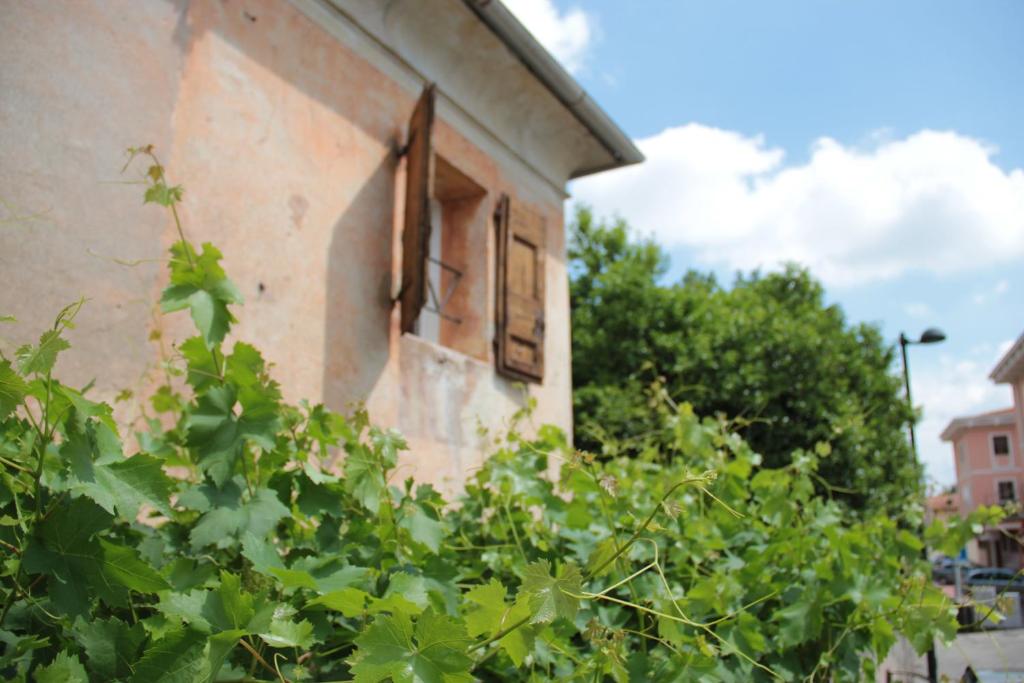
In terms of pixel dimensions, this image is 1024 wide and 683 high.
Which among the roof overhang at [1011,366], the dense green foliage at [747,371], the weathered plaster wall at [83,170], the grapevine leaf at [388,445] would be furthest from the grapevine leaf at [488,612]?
the roof overhang at [1011,366]

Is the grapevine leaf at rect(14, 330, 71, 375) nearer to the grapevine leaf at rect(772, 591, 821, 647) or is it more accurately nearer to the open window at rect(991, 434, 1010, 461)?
the grapevine leaf at rect(772, 591, 821, 647)

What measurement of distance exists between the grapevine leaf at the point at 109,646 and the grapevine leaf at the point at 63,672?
0.07 meters

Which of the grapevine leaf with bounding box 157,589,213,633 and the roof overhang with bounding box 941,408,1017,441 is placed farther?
the roof overhang with bounding box 941,408,1017,441

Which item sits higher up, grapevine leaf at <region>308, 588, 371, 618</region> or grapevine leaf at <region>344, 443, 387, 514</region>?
grapevine leaf at <region>344, 443, 387, 514</region>

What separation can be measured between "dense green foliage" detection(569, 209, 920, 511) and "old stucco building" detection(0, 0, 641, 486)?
6876 millimetres

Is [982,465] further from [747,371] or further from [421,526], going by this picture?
[421,526]

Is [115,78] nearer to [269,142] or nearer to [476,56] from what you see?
[269,142]

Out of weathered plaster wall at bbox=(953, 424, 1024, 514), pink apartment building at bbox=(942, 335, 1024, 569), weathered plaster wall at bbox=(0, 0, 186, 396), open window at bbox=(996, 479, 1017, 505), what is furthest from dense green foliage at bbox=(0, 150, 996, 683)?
open window at bbox=(996, 479, 1017, 505)

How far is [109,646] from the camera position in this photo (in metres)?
1.48

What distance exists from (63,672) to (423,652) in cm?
54

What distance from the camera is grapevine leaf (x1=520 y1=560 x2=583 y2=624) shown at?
1.29m

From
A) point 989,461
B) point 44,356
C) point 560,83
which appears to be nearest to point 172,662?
point 44,356

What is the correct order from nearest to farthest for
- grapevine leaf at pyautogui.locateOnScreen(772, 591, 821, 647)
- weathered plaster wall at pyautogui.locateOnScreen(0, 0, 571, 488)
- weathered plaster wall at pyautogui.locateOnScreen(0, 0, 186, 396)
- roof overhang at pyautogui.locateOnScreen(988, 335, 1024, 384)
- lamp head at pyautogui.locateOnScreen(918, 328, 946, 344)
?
grapevine leaf at pyautogui.locateOnScreen(772, 591, 821, 647)
weathered plaster wall at pyautogui.locateOnScreen(0, 0, 186, 396)
weathered plaster wall at pyautogui.locateOnScreen(0, 0, 571, 488)
lamp head at pyautogui.locateOnScreen(918, 328, 946, 344)
roof overhang at pyautogui.locateOnScreen(988, 335, 1024, 384)

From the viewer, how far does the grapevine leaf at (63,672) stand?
1.28 metres
